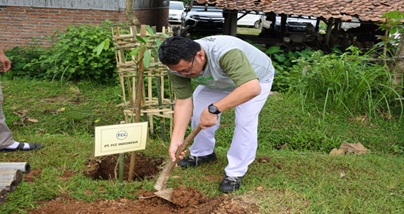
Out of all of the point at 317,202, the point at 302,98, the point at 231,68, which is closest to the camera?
the point at 231,68

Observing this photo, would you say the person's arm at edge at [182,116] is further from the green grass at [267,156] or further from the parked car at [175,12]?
the parked car at [175,12]

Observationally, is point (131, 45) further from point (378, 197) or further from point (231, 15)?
point (231, 15)

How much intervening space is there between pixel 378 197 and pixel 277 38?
743 cm

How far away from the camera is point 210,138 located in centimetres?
326

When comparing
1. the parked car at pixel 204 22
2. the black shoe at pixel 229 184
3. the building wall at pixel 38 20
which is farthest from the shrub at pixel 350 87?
the parked car at pixel 204 22

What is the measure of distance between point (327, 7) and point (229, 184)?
6527mm

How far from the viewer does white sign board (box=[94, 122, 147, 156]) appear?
7.77 feet

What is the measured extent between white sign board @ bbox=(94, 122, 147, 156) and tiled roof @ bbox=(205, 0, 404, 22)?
5.86m

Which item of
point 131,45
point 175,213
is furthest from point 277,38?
point 175,213

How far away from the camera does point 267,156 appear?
11.7ft

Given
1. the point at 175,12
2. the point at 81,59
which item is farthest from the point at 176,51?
the point at 175,12

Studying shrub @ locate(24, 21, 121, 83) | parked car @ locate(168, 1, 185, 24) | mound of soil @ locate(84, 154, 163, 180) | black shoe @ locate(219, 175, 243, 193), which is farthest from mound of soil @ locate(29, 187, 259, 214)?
parked car @ locate(168, 1, 185, 24)

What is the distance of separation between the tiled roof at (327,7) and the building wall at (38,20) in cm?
260

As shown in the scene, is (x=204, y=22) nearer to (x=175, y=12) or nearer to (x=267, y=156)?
(x=175, y=12)
